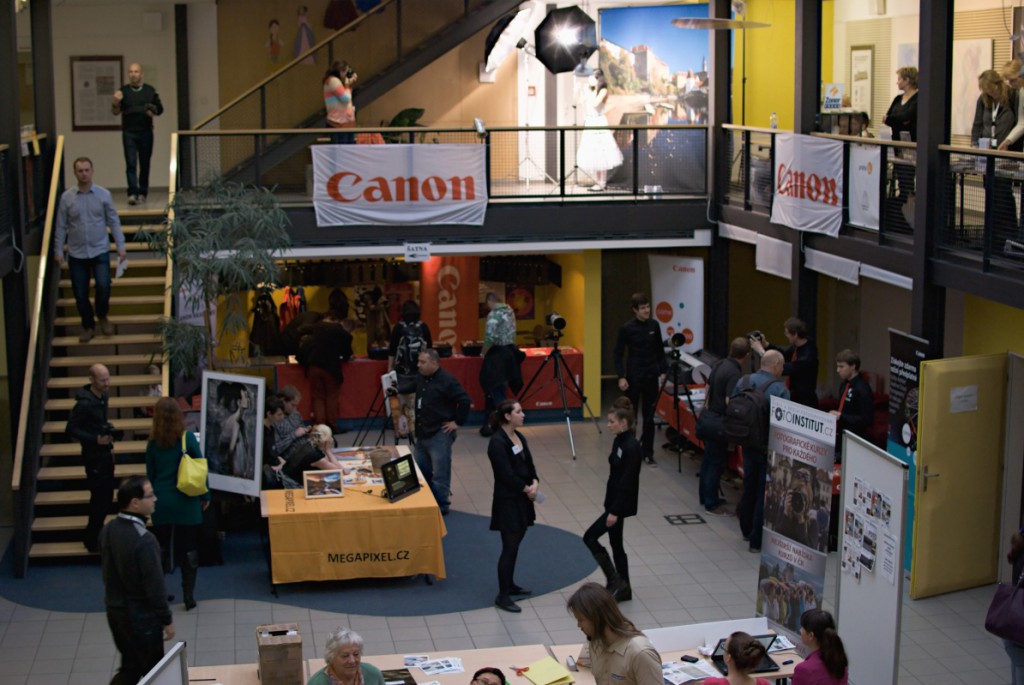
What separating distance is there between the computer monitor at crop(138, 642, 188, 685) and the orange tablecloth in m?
4.81

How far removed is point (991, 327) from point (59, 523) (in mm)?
8979

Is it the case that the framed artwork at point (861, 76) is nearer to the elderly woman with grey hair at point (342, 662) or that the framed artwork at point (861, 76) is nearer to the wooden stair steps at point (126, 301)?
the wooden stair steps at point (126, 301)

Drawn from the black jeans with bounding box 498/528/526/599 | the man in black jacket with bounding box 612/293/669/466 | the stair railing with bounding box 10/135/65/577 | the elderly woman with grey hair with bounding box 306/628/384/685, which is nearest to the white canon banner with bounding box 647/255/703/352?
the man in black jacket with bounding box 612/293/669/466

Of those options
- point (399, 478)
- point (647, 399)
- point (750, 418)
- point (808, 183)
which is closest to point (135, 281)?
point (399, 478)

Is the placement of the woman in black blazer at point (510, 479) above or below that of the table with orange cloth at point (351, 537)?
above

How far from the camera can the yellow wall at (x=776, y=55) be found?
1836 cm

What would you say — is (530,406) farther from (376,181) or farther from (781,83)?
(781,83)

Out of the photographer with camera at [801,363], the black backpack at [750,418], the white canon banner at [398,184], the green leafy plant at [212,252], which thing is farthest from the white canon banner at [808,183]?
the green leafy plant at [212,252]

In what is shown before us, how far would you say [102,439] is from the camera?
1152 cm

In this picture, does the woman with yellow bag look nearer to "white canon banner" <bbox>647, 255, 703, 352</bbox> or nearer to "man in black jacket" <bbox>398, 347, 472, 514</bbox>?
"man in black jacket" <bbox>398, 347, 472, 514</bbox>

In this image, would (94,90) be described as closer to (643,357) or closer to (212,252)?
(212,252)

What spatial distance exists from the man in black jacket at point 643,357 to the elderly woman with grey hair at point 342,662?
25.1ft

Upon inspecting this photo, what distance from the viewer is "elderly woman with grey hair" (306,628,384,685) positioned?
682cm

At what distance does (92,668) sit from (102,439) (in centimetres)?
249
